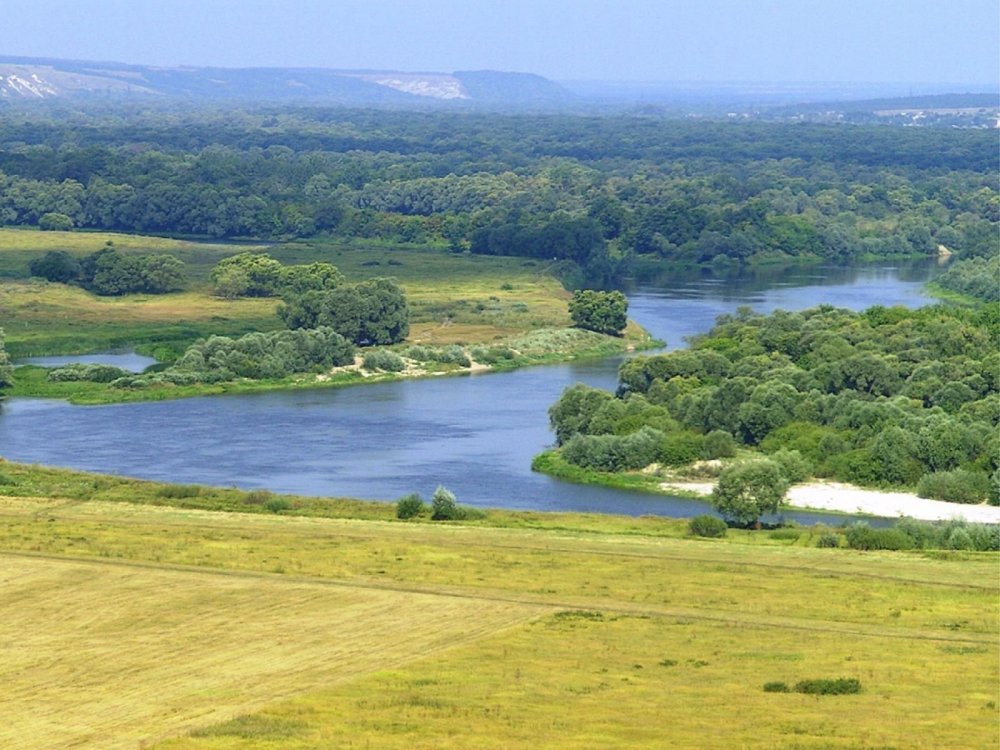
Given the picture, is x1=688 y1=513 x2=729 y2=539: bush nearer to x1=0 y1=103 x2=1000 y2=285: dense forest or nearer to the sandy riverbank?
the sandy riverbank

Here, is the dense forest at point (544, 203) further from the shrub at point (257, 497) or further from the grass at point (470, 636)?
the grass at point (470, 636)

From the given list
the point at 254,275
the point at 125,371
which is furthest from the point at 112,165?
the point at 125,371

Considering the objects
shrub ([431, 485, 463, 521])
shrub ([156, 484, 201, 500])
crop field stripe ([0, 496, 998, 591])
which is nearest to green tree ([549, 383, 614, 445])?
shrub ([431, 485, 463, 521])

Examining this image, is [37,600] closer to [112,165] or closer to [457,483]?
[457,483]

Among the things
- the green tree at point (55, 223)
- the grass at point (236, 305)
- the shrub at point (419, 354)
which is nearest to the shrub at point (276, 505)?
the shrub at point (419, 354)

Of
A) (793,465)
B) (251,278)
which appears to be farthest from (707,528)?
(251,278)

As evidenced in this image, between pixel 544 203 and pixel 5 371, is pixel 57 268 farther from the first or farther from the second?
pixel 544 203
